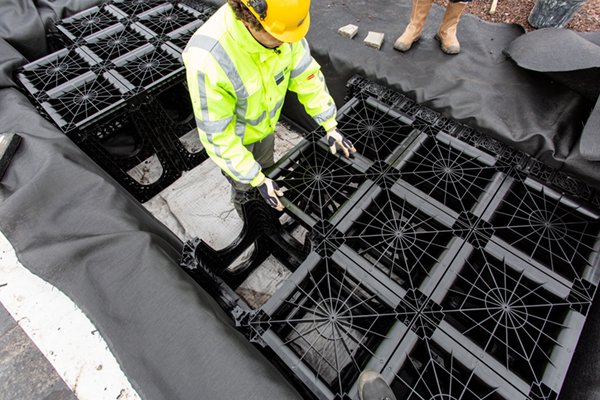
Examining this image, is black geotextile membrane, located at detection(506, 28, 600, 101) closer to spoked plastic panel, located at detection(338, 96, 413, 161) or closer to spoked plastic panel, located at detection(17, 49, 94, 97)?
spoked plastic panel, located at detection(338, 96, 413, 161)

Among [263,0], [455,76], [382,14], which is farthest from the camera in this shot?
[382,14]

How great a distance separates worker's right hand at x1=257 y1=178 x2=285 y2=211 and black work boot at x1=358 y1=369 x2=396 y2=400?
96cm

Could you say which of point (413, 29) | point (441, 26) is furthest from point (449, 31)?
point (413, 29)

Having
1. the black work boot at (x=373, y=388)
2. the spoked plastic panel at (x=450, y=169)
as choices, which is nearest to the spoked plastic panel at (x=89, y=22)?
the spoked plastic panel at (x=450, y=169)

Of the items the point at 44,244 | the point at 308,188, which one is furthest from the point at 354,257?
the point at 44,244

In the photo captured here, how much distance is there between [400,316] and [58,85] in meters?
3.16

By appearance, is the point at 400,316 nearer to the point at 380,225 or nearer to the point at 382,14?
the point at 380,225

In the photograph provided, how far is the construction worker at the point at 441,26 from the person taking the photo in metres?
2.26

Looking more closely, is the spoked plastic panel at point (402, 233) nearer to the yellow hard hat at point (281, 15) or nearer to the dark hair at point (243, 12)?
the yellow hard hat at point (281, 15)

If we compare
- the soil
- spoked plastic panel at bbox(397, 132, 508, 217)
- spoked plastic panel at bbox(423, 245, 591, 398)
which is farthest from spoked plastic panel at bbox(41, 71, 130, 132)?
the soil

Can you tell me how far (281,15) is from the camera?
1097 millimetres

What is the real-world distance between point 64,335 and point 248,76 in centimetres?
184

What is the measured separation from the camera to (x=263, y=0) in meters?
1.05

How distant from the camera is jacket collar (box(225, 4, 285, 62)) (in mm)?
1250
